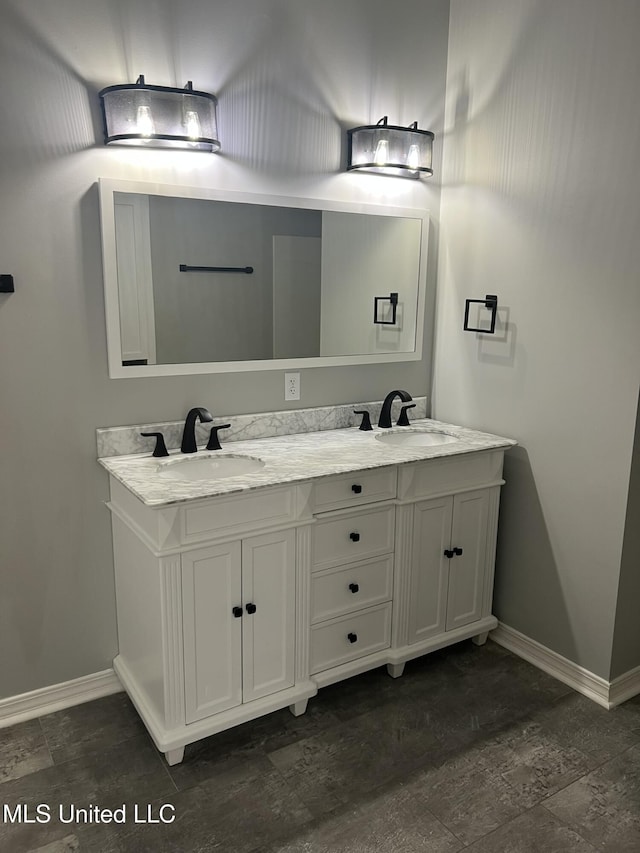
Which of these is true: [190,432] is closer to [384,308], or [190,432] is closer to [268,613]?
[268,613]

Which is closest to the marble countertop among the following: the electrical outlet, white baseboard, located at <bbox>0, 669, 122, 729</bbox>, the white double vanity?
the white double vanity

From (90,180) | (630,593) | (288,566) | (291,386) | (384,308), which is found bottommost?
(630,593)

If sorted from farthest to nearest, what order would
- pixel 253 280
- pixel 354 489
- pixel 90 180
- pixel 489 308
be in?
pixel 489 308, pixel 253 280, pixel 354 489, pixel 90 180

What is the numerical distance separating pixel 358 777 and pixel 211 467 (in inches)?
42.3

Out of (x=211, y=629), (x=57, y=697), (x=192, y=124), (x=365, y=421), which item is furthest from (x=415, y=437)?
(x=57, y=697)

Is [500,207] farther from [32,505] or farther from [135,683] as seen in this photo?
[135,683]

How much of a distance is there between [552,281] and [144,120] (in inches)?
58.3

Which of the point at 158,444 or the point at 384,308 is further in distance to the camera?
the point at 384,308

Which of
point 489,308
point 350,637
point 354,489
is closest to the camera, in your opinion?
point 354,489

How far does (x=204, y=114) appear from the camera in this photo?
2.17m

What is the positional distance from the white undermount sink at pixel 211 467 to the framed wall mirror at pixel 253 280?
32cm

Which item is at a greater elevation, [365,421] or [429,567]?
[365,421]

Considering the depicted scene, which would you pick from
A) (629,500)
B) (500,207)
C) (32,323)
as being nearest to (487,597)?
(629,500)

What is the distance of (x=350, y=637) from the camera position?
2.36m
